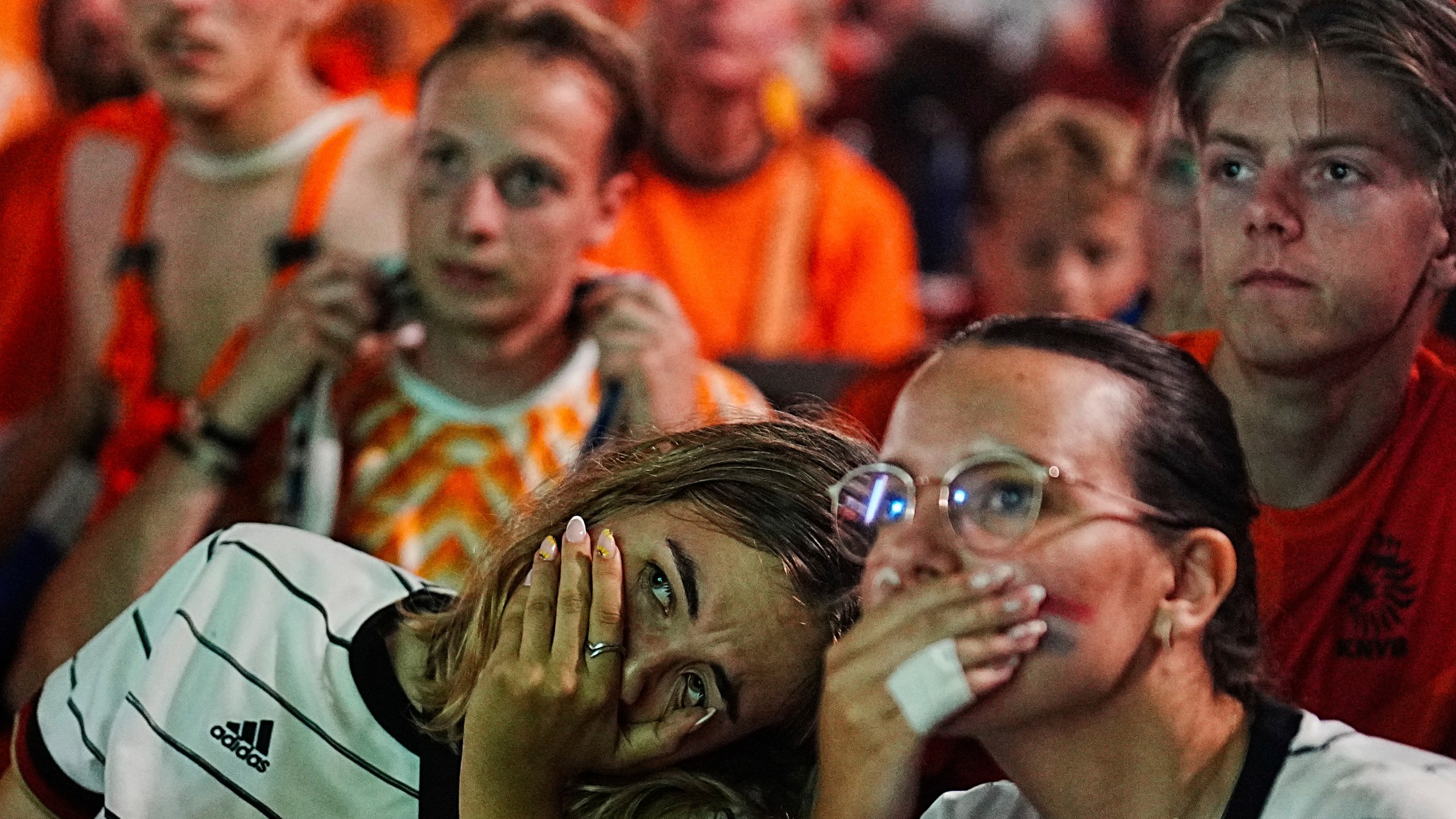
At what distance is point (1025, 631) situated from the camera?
109cm

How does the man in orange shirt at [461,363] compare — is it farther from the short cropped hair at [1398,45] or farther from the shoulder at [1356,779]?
the shoulder at [1356,779]

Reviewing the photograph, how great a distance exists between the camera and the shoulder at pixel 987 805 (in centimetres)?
130

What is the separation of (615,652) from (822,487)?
212 mm

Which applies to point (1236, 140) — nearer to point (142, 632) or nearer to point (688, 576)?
point (688, 576)

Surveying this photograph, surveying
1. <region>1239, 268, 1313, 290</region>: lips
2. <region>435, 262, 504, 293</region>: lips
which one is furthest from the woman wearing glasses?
<region>435, 262, 504, 293</region>: lips

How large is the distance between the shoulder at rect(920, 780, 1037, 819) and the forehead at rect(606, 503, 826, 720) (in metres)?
0.15

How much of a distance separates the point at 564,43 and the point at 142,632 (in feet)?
2.90

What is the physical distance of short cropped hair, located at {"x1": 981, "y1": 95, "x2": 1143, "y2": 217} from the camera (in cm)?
286

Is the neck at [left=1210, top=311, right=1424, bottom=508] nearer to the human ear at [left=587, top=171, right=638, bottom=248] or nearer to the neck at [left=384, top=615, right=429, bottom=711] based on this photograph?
the neck at [left=384, top=615, right=429, bottom=711]

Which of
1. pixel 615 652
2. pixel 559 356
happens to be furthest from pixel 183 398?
pixel 615 652

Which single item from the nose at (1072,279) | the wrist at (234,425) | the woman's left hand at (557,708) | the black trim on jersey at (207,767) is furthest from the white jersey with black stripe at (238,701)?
the nose at (1072,279)

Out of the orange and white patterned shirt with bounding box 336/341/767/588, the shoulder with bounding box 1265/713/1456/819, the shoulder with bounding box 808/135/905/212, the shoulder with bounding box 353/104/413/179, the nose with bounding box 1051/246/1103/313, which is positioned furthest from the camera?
the shoulder with bounding box 808/135/905/212

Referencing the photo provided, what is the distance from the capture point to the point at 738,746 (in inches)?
54.3

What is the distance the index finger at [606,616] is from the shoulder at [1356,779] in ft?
1.54
